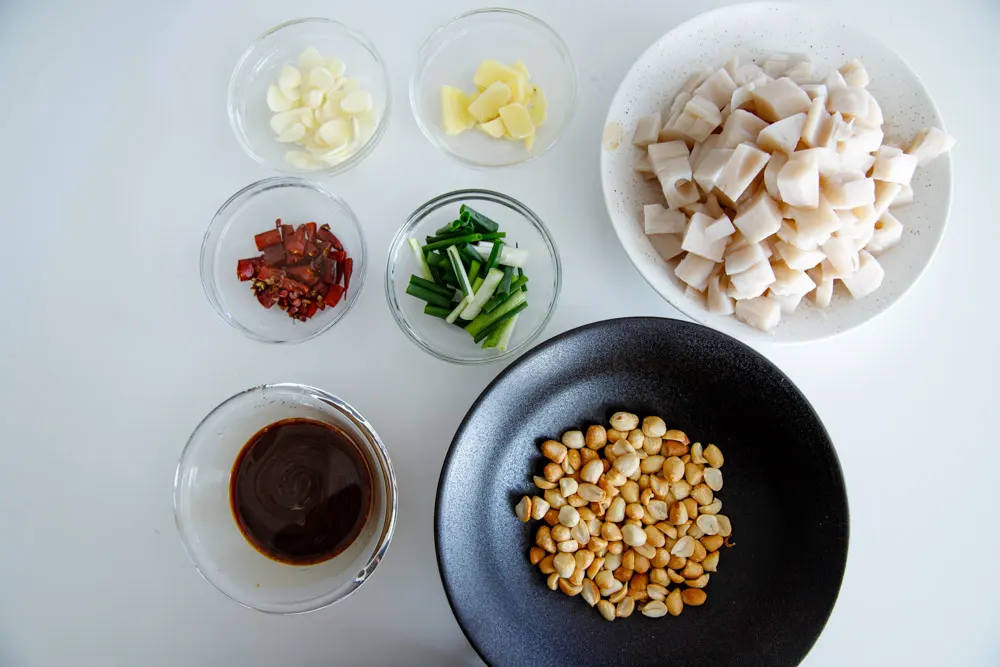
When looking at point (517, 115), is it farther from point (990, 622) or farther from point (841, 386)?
point (990, 622)

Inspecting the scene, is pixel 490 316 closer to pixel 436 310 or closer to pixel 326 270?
pixel 436 310

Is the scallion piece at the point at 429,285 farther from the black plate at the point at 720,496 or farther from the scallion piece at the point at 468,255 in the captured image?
the black plate at the point at 720,496

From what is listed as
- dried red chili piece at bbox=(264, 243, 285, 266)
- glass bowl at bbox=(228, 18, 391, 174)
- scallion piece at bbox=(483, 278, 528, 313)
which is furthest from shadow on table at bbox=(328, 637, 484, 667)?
glass bowl at bbox=(228, 18, 391, 174)

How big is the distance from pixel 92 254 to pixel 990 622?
2196mm

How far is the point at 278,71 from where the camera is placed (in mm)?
1531

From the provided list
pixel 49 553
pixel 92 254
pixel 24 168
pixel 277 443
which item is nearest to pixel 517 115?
pixel 277 443

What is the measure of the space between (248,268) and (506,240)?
557mm

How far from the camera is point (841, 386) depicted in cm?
146

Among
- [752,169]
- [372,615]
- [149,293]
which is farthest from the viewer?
[149,293]

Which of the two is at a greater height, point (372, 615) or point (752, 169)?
point (752, 169)

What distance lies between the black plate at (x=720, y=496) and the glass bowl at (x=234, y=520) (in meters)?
0.16

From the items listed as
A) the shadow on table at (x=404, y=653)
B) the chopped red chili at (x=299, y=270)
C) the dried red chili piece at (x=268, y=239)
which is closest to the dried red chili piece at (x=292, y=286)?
the chopped red chili at (x=299, y=270)

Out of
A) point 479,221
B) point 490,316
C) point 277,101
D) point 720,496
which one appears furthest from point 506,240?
point 720,496

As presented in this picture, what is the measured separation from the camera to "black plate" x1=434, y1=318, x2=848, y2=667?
1.25 m
